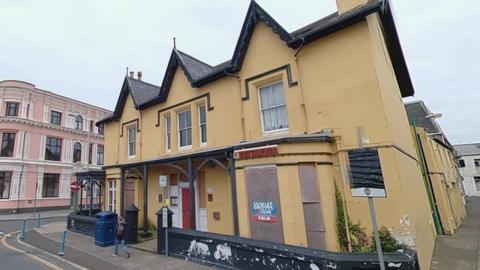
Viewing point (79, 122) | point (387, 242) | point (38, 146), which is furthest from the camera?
point (79, 122)

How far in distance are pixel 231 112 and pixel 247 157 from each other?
3.06 meters

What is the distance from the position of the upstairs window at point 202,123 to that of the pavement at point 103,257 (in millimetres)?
5023

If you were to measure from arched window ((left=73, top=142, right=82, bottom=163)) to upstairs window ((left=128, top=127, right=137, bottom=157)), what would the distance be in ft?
82.8

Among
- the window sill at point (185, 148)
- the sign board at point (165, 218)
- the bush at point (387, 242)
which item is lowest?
the bush at point (387, 242)

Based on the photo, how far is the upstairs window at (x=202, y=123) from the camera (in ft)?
39.7

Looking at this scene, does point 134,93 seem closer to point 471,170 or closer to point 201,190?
point 201,190

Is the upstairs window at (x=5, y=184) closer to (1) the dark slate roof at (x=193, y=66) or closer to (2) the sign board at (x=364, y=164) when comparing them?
(1) the dark slate roof at (x=193, y=66)

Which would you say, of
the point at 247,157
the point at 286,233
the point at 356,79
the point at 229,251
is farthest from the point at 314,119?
the point at 229,251

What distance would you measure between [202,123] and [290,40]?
5.56m

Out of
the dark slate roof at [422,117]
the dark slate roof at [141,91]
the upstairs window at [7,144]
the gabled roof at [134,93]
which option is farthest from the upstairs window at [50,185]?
the dark slate roof at [422,117]

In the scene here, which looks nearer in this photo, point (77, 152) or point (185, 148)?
point (185, 148)

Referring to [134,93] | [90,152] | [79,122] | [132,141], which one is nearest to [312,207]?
[132,141]

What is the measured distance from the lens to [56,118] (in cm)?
3422

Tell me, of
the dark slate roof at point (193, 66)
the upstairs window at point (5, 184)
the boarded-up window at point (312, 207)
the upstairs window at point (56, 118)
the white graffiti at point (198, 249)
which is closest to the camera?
the boarded-up window at point (312, 207)
